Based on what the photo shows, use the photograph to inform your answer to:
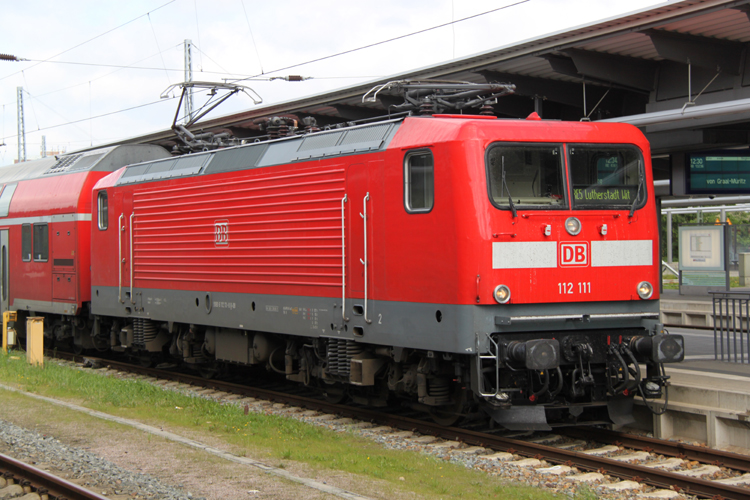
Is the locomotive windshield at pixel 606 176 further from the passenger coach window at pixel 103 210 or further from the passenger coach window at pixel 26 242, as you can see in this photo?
the passenger coach window at pixel 26 242

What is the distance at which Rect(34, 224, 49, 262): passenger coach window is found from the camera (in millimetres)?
16770

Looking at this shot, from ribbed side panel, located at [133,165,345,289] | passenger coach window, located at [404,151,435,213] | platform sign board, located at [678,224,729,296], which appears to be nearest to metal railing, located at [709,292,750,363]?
passenger coach window, located at [404,151,435,213]

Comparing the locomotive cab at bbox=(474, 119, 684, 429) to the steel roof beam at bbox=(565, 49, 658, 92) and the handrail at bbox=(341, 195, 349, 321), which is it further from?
the steel roof beam at bbox=(565, 49, 658, 92)

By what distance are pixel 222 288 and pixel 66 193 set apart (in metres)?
6.32

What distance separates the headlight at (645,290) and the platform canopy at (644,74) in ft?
10.1

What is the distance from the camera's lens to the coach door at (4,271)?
714 inches

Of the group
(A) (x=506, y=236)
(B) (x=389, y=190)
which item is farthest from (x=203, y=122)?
(A) (x=506, y=236)

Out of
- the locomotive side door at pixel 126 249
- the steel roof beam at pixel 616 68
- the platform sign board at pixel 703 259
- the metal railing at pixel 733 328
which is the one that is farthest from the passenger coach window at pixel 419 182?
the platform sign board at pixel 703 259

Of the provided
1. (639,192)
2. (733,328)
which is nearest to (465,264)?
(639,192)

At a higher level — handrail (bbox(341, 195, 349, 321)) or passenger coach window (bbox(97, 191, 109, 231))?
passenger coach window (bbox(97, 191, 109, 231))

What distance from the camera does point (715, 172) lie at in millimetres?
15102

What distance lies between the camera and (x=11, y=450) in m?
8.47

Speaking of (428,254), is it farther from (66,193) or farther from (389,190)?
(66,193)

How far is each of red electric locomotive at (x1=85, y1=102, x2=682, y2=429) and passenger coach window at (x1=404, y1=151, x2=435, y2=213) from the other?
0.06 ft
